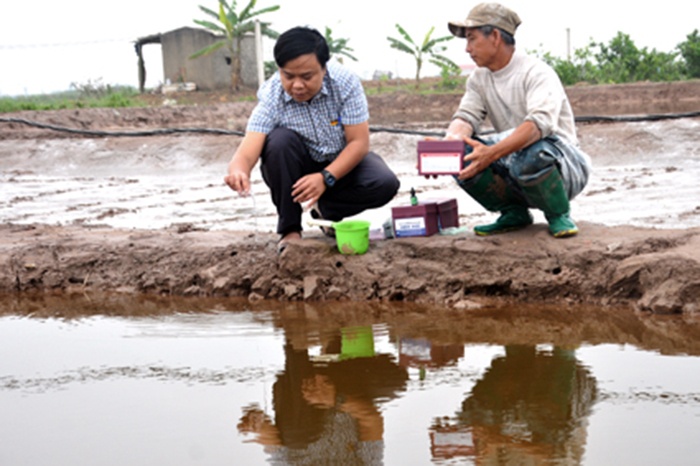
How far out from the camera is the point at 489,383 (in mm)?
2949

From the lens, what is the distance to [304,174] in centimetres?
429

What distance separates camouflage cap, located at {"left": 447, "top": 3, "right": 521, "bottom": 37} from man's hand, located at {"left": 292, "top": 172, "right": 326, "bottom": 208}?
3.13 feet

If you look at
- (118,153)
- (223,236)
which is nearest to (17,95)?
(118,153)

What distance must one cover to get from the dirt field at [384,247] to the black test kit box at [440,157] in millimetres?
473

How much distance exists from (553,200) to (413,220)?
719 millimetres

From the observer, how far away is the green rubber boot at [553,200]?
154 inches

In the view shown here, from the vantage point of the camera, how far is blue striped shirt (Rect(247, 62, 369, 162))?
409 centimetres

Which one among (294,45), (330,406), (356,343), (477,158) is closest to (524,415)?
(330,406)

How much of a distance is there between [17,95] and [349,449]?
25017 mm

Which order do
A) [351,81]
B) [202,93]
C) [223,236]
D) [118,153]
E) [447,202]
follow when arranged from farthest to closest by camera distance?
[202,93]
[118,153]
[223,236]
[447,202]
[351,81]

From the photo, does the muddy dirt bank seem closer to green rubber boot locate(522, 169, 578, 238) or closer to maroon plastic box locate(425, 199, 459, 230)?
green rubber boot locate(522, 169, 578, 238)

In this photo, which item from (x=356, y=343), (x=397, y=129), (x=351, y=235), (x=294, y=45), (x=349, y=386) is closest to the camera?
(x=349, y=386)

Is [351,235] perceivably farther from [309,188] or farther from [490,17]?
[490,17]

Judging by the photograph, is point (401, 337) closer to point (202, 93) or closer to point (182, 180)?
point (182, 180)
